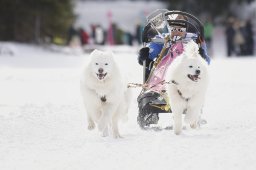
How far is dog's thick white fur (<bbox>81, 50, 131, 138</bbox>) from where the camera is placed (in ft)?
22.5

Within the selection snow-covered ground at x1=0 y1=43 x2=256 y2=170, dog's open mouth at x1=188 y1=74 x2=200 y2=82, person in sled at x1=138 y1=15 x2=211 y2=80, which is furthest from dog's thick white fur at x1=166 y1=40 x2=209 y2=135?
person in sled at x1=138 y1=15 x2=211 y2=80

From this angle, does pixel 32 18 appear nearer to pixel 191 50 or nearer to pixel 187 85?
pixel 191 50

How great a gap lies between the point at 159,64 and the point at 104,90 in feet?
4.64

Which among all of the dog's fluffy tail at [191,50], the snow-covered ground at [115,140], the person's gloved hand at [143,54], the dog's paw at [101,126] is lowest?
the snow-covered ground at [115,140]

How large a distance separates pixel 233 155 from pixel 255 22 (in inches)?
1721

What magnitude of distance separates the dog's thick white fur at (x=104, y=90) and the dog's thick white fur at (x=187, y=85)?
53 cm

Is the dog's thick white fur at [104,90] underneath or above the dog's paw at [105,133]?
above

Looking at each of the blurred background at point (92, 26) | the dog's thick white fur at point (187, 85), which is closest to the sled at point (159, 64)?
the dog's thick white fur at point (187, 85)

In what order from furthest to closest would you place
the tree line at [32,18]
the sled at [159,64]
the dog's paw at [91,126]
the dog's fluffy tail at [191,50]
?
the tree line at [32,18] < the sled at [159,64] < the dog's paw at [91,126] < the dog's fluffy tail at [191,50]

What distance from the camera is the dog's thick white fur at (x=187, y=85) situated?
7.04 meters

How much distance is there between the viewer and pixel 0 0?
30609 mm

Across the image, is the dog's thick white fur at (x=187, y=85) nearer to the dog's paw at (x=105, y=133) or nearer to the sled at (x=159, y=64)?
the sled at (x=159, y=64)

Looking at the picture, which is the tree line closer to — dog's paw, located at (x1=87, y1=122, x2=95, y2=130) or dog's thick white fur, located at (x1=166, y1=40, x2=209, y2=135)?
dog's paw, located at (x1=87, y1=122, x2=95, y2=130)

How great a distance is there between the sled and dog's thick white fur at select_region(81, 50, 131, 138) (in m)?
0.67
